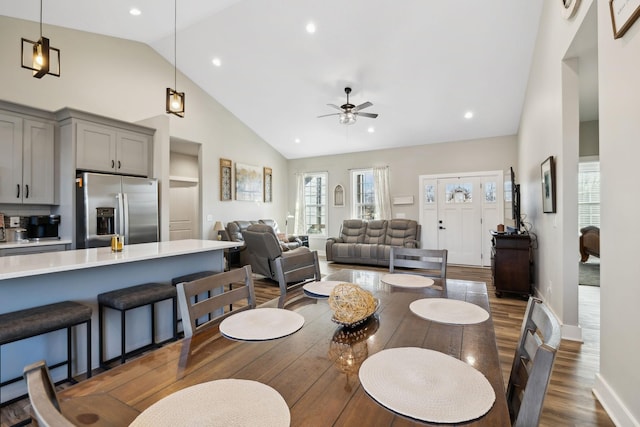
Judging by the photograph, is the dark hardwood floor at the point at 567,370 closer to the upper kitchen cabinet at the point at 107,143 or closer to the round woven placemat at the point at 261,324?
the round woven placemat at the point at 261,324

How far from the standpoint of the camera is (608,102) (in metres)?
1.90

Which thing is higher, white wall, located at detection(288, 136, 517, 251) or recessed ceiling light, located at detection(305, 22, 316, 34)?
recessed ceiling light, located at detection(305, 22, 316, 34)

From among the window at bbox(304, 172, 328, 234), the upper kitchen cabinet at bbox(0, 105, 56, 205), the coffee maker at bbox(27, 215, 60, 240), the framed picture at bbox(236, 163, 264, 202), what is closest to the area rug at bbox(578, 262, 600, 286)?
the window at bbox(304, 172, 328, 234)

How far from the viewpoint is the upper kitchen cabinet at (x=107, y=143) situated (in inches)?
155

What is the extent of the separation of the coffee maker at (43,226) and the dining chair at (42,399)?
447 cm

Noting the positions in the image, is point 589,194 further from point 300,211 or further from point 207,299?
point 207,299

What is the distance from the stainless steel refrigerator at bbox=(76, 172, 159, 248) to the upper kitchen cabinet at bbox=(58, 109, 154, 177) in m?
0.35

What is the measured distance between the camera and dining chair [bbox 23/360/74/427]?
0.45 metres

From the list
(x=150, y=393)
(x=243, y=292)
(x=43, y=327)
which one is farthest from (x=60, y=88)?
(x=150, y=393)

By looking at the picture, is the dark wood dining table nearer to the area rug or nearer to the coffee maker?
the coffee maker

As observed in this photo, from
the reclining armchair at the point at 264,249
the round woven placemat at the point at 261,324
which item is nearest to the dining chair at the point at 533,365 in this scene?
the round woven placemat at the point at 261,324

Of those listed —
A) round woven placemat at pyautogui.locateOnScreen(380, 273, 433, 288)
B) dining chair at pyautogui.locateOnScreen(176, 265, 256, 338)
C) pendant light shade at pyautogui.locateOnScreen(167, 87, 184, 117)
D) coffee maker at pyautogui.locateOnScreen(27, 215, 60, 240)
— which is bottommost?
round woven placemat at pyautogui.locateOnScreen(380, 273, 433, 288)

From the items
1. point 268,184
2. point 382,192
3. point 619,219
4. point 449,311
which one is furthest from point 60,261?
point 382,192

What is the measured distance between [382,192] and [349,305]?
648 centimetres
